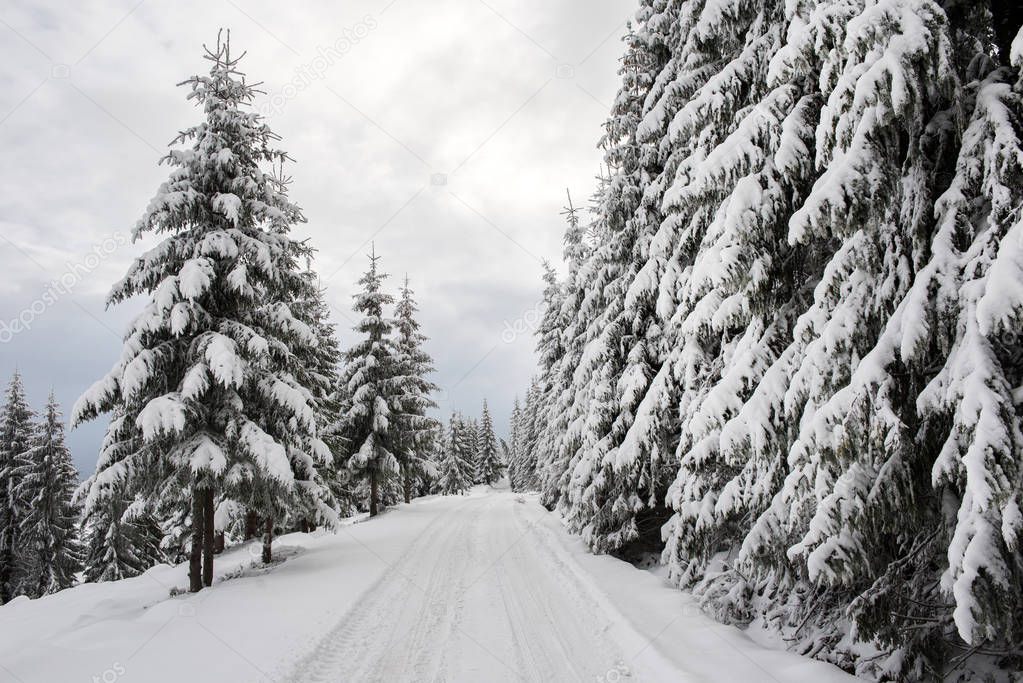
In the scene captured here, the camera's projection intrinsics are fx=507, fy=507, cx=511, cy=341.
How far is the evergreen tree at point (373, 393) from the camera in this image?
80.5 feet

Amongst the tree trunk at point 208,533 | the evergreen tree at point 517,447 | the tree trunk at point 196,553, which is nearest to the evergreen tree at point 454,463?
the evergreen tree at point 517,447

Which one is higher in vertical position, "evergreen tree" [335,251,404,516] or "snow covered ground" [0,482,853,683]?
"evergreen tree" [335,251,404,516]

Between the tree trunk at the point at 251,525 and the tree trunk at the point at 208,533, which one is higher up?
the tree trunk at the point at 208,533

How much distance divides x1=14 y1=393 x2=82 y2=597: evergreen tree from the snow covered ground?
16.7 m

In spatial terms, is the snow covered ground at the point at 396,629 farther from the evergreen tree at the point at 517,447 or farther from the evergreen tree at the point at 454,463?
the evergreen tree at the point at 517,447

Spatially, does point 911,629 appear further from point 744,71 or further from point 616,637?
point 744,71

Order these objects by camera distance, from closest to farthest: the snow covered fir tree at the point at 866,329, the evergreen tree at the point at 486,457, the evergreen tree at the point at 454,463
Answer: the snow covered fir tree at the point at 866,329 → the evergreen tree at the point at 454,463 → the evergreen tree at the point at 486,457

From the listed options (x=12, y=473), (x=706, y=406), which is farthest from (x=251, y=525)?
(x=706, y=406)

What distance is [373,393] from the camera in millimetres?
25062

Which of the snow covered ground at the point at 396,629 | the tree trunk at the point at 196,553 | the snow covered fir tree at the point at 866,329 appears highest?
the snow covered fir tree at the point at 866,329

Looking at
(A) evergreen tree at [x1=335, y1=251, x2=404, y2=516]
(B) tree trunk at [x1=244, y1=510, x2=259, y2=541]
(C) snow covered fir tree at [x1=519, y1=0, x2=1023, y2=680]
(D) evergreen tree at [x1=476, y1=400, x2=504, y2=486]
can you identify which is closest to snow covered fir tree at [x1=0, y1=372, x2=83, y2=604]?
(B) tree trunk at [x1=244, y1=510, x2=259, y2=541]

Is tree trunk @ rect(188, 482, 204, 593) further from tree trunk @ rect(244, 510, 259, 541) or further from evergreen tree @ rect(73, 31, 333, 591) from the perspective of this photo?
tree trunk @ rect(244, 510, 259, 541)

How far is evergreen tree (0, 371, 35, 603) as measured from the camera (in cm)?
2527

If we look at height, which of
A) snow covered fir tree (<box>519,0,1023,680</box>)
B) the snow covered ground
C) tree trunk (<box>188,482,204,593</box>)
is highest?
snow covered fir tree (<box>519,0,1023,680</box>)
